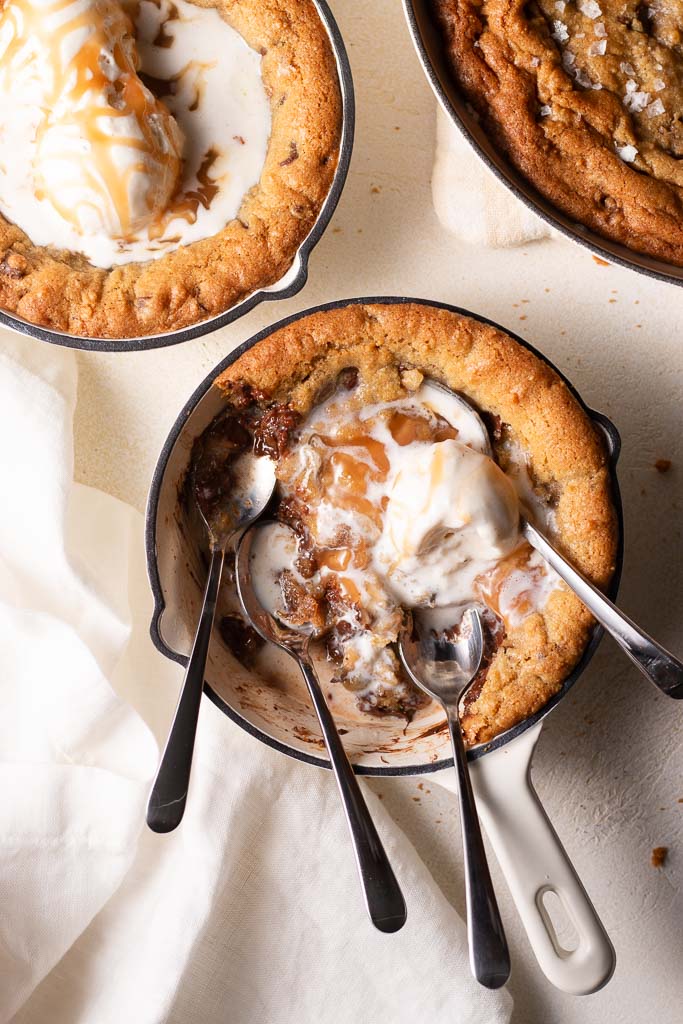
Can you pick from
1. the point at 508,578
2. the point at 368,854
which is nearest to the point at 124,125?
the point at 508,578

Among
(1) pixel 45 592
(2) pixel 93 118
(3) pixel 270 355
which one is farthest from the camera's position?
(1) pixel 45 592

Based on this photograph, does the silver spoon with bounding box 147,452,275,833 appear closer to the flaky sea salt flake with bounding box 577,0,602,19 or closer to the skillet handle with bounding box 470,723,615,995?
the skillet handle with bounding box 470,723,615,995

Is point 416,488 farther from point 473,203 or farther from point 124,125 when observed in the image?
point 124,125

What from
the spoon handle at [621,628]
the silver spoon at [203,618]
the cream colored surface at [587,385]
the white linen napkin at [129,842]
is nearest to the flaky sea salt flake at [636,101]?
the cream colored surface at [587,385]

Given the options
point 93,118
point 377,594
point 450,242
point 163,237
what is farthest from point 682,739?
point 93,118

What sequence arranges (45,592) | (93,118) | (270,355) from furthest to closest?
(45,592)
(93,118)
(270,355)

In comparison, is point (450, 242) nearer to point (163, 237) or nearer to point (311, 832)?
point (163, 237)

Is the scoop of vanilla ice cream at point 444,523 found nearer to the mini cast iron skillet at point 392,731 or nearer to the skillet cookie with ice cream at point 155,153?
the mini cast iron skillet at point 392,731
